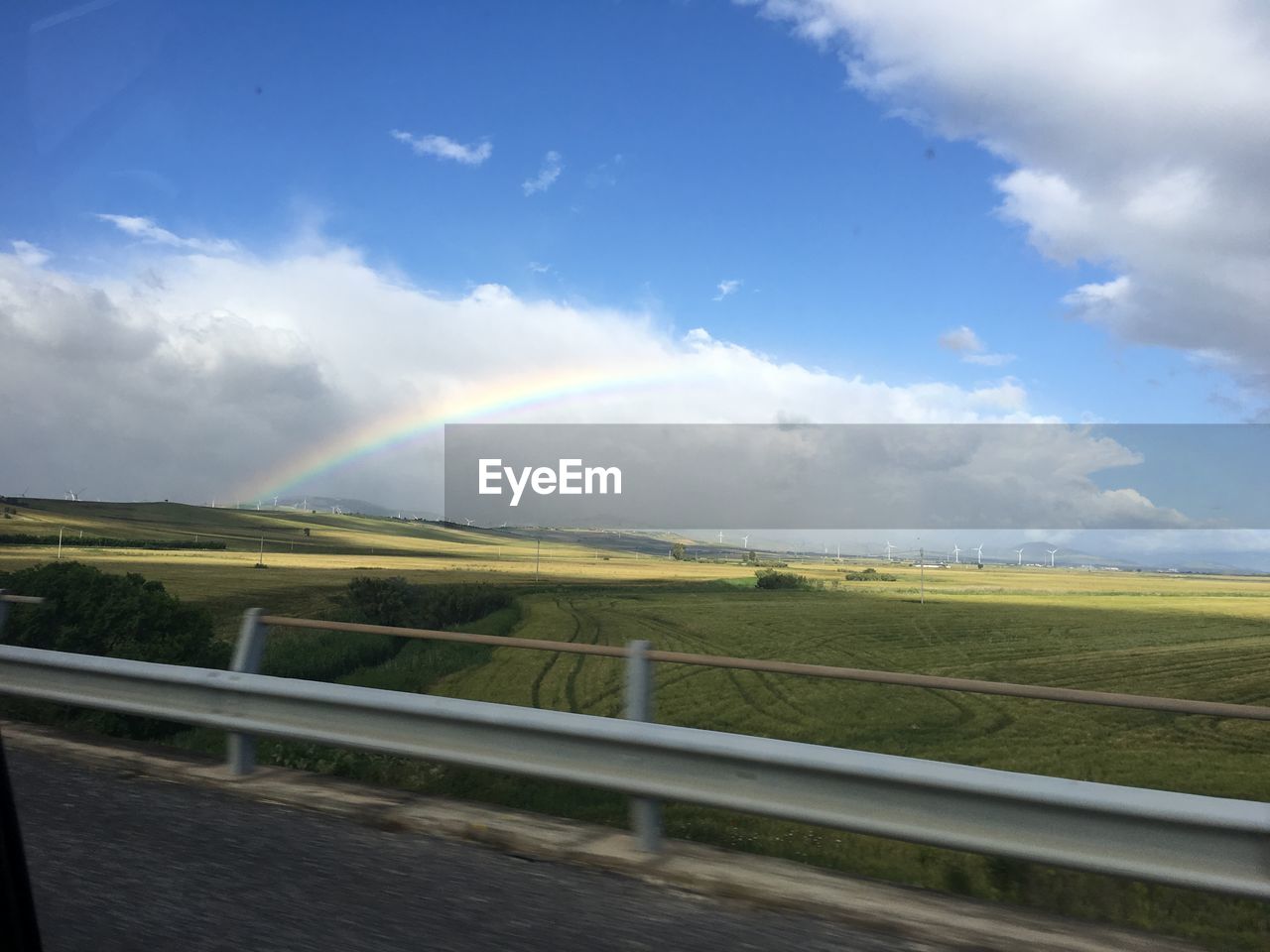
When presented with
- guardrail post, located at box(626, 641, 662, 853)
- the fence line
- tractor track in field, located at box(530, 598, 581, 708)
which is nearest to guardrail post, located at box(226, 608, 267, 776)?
the fence line

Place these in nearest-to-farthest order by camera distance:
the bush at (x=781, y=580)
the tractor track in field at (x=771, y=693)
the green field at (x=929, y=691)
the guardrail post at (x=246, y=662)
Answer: the green field at (x=929, y=691) < the tractor track in field at (x=771, y=693) < the guardrail post at (x=246, y=662) < the bush at (x=781, y=580)

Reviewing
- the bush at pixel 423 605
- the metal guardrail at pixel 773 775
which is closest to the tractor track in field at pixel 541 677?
the metal guardrail at pixel 773 775

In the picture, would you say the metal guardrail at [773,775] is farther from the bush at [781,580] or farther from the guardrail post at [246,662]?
the bush at [781,580]

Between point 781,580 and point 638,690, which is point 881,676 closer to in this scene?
point 638,690

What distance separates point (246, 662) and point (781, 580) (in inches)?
1009

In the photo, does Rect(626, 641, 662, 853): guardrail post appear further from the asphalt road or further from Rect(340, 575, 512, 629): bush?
Rect(340, 575, 512, 629): bush

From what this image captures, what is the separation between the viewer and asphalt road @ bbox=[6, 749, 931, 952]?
3.16 m

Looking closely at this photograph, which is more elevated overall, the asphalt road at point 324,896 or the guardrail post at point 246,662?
the guardrail post at point 246,662

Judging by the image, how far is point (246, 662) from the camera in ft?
17.6

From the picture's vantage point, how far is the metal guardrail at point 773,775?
315 centimetres

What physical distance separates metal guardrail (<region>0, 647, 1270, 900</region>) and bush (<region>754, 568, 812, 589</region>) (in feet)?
80.3

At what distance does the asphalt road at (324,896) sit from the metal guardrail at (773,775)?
441 mm

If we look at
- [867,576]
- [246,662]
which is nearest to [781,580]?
[867,576]

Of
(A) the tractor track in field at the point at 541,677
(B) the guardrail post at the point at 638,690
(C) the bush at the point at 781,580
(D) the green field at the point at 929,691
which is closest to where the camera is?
(D) the green field at the point at 929,691
